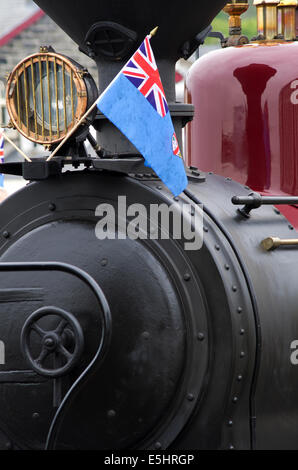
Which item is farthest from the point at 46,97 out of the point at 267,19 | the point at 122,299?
the point at 267,19

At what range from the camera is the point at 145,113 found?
2.59m

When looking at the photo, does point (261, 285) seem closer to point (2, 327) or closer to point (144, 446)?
point (144, 446)

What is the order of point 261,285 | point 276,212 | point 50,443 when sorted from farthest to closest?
point 276,212
point 261,285
point 50,443

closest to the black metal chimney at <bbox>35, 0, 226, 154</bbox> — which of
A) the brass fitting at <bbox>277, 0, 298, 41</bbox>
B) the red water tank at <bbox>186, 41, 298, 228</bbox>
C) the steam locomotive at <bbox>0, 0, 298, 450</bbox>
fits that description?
the steam locomotive at <bbox>0, 0, 298, 450</bbox>

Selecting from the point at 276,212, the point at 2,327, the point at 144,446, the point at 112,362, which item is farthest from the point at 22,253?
the point at 276,212

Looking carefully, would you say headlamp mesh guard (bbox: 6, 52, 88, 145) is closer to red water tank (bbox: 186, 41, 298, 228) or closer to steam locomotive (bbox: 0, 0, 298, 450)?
steam locomotive (bbox: 0, 0, 298, 450)

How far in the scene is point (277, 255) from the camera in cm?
286

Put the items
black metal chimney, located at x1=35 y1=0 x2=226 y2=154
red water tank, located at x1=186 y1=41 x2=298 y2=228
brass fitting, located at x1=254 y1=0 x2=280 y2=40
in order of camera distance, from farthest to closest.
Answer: brass fitting, located at x1=254 y1=0 x2=280 y2=40
red water tank, located at x1=186 y1=41 x2=298 y2=228
black metal chimney, located at x1=35 y1=0 x2=226 y2=154

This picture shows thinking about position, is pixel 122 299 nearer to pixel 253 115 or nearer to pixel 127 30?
pixel 127 30

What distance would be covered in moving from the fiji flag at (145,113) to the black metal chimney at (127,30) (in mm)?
224

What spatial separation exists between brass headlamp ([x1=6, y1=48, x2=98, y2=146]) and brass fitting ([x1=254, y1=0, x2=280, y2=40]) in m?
1.45

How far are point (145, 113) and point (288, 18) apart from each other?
63.4 inches

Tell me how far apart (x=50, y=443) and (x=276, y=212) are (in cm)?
116

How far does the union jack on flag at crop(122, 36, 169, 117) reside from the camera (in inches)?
102
